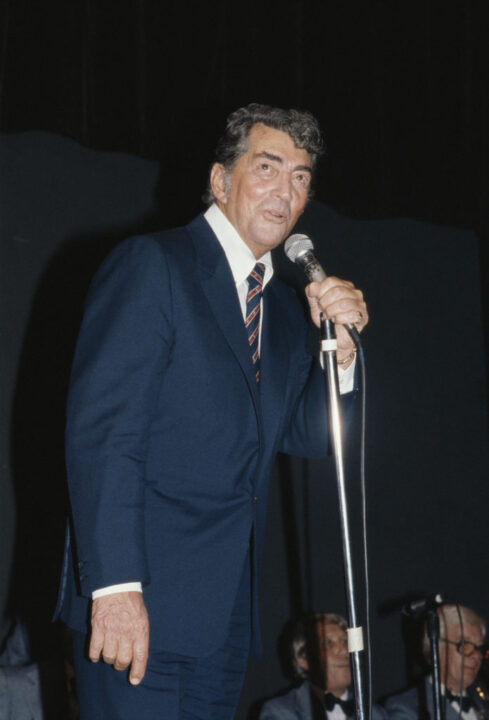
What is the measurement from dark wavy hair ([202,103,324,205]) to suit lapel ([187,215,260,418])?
1.14 feet

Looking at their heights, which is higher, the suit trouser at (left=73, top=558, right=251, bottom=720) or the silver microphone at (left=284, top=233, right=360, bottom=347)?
the silver microphone at (left=284, top=233, right=360, bottom=347)

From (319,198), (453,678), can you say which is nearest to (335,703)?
(453,678)

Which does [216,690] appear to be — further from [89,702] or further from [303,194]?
[303,194]

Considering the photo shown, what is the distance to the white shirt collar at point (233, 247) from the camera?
5.67 feet

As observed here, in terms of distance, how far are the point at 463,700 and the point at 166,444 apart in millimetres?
2745

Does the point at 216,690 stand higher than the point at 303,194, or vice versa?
the point at 303,194

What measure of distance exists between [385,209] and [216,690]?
9.86 feet

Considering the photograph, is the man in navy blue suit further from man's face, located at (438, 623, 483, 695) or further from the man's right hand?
man's face, located at (438, 623, 483, 695)

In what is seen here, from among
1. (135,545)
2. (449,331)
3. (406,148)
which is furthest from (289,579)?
(135,545)

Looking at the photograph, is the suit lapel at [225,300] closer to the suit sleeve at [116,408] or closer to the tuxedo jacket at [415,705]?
the suit sleeve at [116,408]

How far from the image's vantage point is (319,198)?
392 centimetres

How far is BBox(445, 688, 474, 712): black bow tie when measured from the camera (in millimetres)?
3496

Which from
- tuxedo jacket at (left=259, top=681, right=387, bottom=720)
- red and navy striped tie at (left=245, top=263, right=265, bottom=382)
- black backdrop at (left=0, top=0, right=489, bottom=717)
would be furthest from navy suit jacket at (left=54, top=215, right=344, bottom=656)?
tuxedo jacket at (left=259, top=681, right=387, bottom=720)

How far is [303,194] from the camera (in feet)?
6.05
